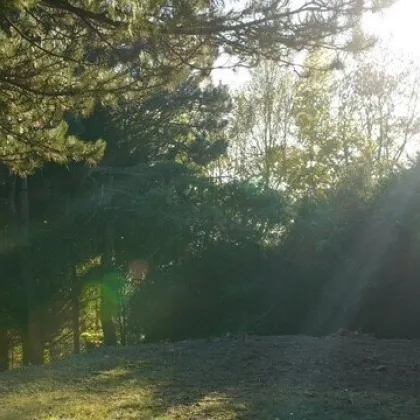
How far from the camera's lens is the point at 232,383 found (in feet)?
31.2

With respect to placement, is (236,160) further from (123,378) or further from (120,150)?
(123,378)

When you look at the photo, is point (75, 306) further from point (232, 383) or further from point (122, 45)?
point (122, 45)

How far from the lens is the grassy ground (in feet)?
24.8

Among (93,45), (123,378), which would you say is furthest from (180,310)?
(93,45)

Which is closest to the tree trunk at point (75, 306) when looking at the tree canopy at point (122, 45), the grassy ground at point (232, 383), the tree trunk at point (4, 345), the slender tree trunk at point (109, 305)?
the slender tree trunk at point (109, 305)

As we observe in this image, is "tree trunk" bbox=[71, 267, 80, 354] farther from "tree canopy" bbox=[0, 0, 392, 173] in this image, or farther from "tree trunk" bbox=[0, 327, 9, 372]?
"tree canopy" bbox=[0, 0, 392, 173]

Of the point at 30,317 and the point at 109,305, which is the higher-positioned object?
the point at 109,305

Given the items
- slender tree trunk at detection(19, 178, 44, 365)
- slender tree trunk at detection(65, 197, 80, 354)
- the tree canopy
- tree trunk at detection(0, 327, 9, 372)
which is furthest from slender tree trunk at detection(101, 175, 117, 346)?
the tree canopy

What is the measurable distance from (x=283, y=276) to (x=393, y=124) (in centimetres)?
1507

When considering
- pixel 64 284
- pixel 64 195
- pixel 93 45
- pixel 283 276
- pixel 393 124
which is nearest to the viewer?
pixel 93 45

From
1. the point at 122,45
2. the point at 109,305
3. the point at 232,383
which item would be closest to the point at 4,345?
the point at 109,305

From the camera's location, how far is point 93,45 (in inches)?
313

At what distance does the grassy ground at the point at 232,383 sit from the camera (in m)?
7.57

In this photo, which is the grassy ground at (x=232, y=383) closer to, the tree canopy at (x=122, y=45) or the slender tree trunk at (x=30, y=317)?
the tree canopy at (x=122, y=45)
